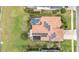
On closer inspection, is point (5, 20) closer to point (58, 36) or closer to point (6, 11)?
point (6, 11)

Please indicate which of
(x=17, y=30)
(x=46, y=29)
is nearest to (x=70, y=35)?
(x=46, y=29)

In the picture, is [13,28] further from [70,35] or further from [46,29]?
[70,35]

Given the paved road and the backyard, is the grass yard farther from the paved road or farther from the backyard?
the paved road

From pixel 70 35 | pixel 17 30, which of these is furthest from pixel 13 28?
pixel 70 35

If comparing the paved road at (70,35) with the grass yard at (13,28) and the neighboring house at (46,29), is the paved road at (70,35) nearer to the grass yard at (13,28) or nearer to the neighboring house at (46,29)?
the neighboring house at (46,29)

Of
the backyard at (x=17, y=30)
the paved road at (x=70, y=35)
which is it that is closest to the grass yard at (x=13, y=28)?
the backyard at (x=17, y=30)

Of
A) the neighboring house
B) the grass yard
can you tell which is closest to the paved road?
the neighboring house

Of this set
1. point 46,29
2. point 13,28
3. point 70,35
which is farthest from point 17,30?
point 70,35

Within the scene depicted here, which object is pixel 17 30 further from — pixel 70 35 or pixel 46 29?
pixel 70 35
